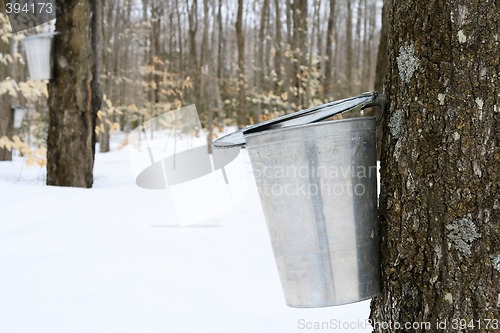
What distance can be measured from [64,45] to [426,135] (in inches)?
170

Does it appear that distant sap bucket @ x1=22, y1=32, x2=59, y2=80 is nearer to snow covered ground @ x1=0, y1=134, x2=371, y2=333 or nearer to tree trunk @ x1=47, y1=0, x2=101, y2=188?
tree trunk @ x1=47, y1=0, x2=101, y2=188

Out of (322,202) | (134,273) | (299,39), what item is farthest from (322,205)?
(299,39)

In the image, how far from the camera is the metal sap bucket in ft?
3.96

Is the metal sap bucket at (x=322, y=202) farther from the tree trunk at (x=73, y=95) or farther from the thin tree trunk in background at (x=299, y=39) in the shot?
the thin tree trunk in background at (x=299, y=39)

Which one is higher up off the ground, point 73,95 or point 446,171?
point 446,171

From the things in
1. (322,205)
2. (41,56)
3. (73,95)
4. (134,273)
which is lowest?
(134,273)

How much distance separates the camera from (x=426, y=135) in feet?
3.90

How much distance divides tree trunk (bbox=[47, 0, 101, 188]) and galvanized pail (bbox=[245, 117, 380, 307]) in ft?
12.7

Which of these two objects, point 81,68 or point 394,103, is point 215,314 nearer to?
point 394,103

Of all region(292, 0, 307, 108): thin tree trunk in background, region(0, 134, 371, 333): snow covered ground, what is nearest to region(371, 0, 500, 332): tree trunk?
region(0, 134, 371, 333): snow covered ground

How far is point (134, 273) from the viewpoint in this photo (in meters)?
2.48

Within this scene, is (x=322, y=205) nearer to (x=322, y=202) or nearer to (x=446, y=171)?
(x=322, y=202)

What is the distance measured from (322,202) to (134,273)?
1549 millimetres

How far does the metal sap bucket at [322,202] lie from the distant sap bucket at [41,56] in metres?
3.95
